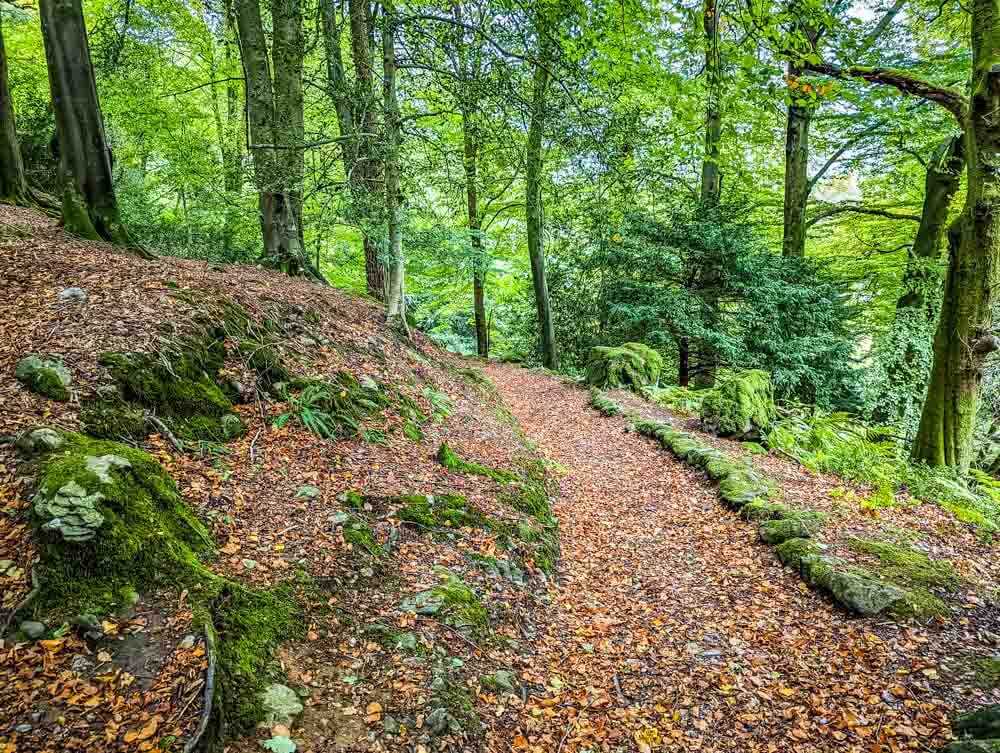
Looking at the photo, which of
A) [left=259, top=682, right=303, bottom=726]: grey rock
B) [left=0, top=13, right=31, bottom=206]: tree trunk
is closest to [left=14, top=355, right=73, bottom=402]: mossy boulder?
[left=259, top=682, right=303, bottom=726]: grey rock

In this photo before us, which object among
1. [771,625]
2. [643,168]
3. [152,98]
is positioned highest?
[152,98]

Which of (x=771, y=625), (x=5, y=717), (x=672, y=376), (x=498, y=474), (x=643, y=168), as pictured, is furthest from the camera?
(x=672, y=376)

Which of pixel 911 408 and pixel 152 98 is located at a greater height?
pixel 152 98

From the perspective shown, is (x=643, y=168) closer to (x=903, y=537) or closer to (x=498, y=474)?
(x=498, y=474)

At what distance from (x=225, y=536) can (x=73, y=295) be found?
8.95ft

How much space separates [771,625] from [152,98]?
47.0 ft

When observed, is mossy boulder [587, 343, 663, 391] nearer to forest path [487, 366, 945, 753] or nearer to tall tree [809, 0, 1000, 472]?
tall tree [809, 0, 1000, 472]

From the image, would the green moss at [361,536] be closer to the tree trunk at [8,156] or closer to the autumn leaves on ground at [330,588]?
the autumn leaves on ground at [330,588]

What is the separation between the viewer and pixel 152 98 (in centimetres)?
1112

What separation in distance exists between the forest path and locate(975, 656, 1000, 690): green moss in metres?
0.28

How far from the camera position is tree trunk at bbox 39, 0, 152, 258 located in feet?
19.2

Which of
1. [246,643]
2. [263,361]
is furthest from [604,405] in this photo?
[246,643]

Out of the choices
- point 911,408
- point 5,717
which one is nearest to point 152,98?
point 5,717

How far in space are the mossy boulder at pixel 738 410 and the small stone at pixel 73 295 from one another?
8.40 m
